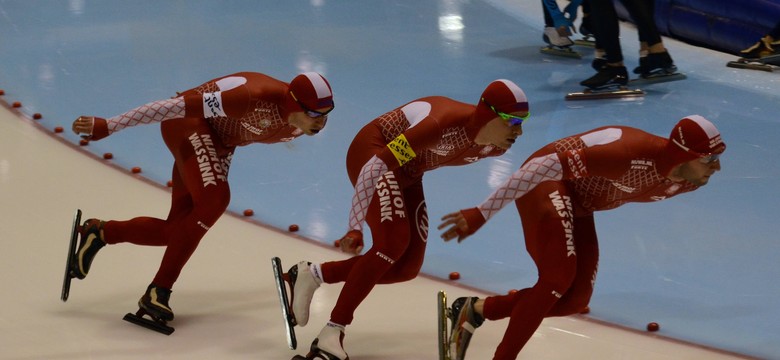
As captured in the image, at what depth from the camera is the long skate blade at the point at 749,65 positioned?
855cm

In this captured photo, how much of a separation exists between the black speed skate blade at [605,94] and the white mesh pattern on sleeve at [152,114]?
4212 mm

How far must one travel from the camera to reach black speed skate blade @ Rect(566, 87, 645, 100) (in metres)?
8.09

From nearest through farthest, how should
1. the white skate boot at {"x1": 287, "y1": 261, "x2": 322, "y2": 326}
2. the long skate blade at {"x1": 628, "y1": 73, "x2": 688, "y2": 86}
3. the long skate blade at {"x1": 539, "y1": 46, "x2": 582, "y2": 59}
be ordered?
the white skate boot at {"x1": 287, "y1": 261, "x2": 322, "y2": 326} < the long skate blade at {"x1": 628, "y1": 73, "x2": 688, "y2": 86} < the long skate blade at {"x1": 539, "y1": 46, "x2": 582, "y2": 59}

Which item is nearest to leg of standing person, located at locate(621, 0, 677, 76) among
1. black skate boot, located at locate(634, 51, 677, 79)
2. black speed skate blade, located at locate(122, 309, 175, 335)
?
black skate boot, located at locate(634, 51, 677, 79)

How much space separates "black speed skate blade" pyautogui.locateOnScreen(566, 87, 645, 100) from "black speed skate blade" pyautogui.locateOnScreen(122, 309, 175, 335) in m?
4.26

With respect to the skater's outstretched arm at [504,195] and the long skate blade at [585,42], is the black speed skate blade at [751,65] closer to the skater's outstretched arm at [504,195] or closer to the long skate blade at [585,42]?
the long skate blade at [585,42]

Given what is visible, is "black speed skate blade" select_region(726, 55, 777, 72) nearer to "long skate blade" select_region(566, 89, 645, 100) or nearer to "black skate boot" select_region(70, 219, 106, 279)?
"long skate blade" select_region(566, 89, 645, 100)

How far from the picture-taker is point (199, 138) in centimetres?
470

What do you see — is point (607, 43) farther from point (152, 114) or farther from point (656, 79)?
point (152, 114)

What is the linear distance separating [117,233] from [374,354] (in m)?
1.25

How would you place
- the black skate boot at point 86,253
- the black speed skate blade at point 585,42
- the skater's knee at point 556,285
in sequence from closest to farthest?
the skater's knee at point 556,285 → the black skate boot at point 86,253 → the black speed skate blade at point 585,42

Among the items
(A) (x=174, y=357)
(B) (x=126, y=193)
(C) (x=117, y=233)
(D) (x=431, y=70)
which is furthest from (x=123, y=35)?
(A) (x=174, y=357)

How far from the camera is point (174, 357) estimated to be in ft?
14.4

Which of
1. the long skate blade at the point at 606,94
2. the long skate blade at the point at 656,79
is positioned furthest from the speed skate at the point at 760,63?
the long skate blade at the point at 606,94
